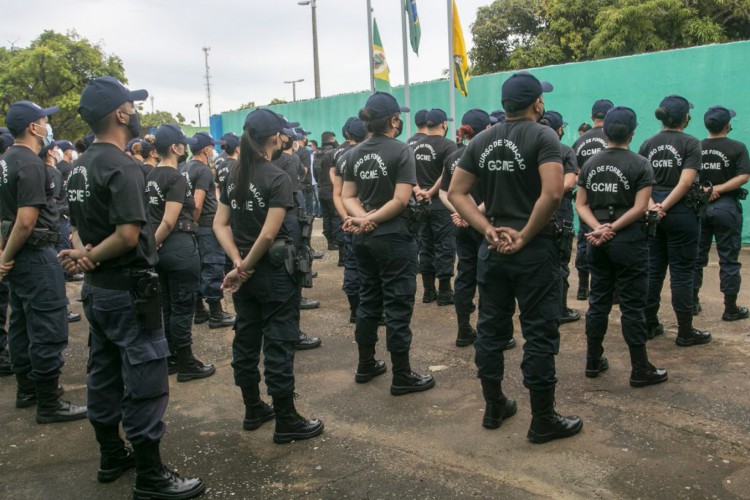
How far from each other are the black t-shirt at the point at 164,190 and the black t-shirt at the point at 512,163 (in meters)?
2.54

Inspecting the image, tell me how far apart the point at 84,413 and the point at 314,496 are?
7.19 ft

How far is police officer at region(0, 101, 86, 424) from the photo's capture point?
445 centimetres

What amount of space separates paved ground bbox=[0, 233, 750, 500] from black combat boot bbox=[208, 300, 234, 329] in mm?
1357

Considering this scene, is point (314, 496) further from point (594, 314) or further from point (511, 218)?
point (594, 314)

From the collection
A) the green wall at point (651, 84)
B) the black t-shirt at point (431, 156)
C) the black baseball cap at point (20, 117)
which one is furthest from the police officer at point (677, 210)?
the green wall at point (651, 84)

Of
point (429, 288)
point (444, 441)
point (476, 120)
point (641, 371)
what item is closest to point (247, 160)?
point (444, 441)

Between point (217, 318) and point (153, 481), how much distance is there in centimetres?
365

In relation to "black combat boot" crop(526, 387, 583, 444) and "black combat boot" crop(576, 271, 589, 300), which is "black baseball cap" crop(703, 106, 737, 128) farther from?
"black combat boot" crop(526, 387, 583, 444)

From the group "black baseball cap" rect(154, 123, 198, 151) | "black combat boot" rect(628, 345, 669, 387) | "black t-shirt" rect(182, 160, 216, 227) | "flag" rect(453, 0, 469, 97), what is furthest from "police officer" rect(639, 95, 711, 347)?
"flag" rect(453, 0, 469, 97)

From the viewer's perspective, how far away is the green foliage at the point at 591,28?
54.3 feet

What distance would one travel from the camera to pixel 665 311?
6.64 m

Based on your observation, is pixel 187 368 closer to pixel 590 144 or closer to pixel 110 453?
pixel 110 453

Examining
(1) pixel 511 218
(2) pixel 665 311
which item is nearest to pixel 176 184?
(1) pixel 511 218

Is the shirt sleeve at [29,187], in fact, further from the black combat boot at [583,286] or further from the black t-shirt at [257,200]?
the black combat boot at [583,286]
